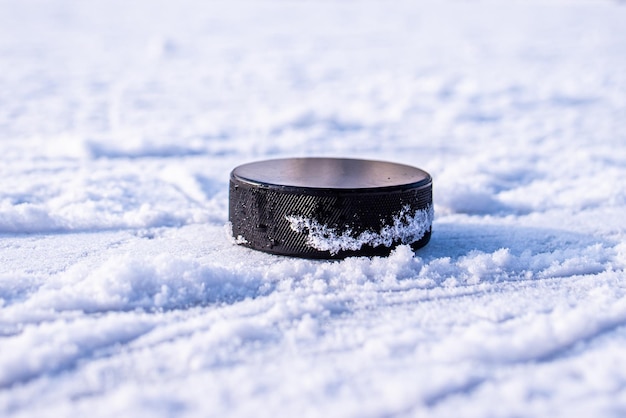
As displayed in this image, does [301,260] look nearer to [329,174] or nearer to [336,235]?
[336,235]

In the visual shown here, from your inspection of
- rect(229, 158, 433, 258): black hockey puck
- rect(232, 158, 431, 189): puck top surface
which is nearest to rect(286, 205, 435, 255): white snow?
rect(229, 158, 433, 258): black hockey puck

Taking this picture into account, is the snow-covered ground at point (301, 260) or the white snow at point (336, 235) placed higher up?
the white snow at point (336, 235)

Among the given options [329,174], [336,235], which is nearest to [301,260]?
[336,235]

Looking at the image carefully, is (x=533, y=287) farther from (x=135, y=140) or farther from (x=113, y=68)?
(x=113, y=68)

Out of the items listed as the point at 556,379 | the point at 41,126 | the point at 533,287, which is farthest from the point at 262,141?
the point at 556,379

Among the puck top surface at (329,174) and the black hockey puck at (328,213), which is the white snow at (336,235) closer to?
the black hockey puck at (328,213)

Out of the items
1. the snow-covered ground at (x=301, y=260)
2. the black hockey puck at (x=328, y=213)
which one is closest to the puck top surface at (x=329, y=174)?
the black hockey puck at (x=328, y=213)
